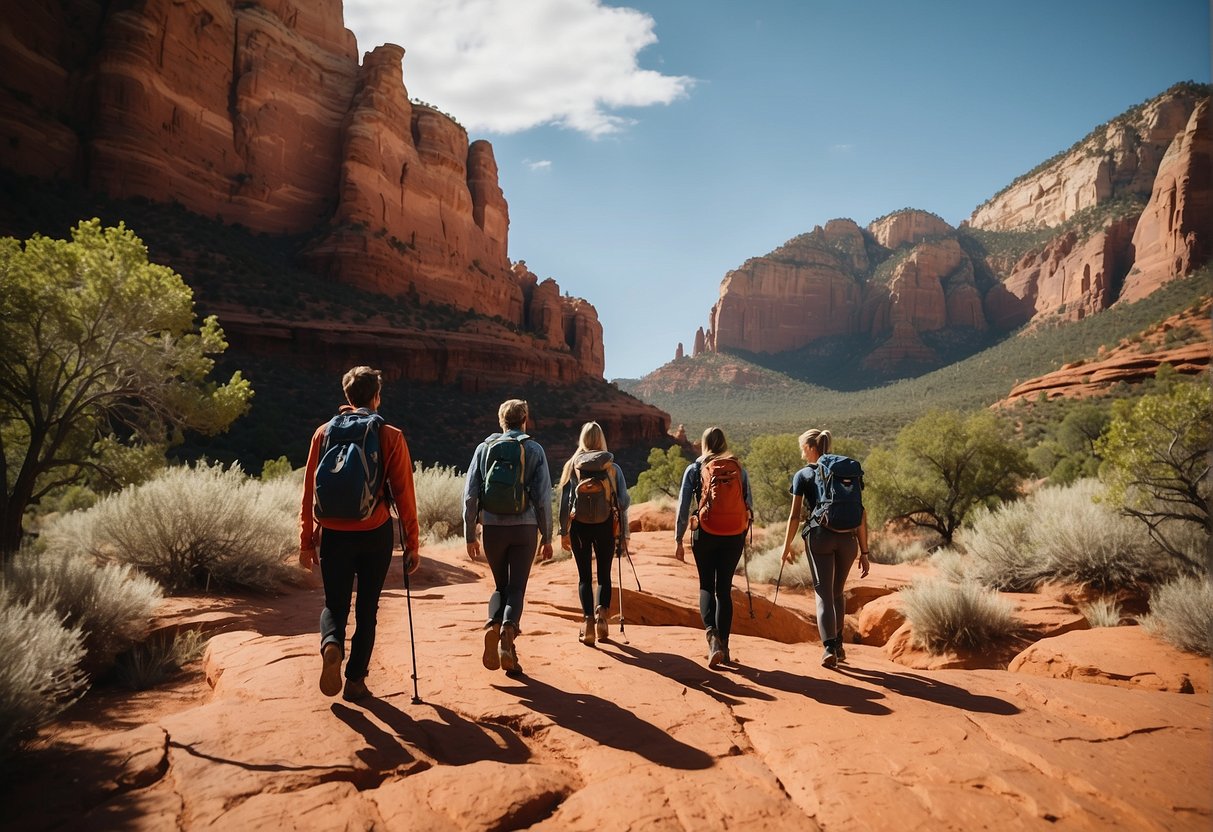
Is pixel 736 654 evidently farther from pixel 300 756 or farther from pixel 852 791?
pixel 300 756

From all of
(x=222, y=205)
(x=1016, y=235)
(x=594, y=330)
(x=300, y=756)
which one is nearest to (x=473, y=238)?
(x=594, y=330)

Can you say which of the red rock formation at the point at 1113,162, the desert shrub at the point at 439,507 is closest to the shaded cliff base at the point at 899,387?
the red rock formation at the point at 1113,162

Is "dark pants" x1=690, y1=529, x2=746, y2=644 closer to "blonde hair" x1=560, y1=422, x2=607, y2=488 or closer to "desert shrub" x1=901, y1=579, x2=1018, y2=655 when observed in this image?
"blonde hair" x1=560, y1=422, x2=607, y2=488

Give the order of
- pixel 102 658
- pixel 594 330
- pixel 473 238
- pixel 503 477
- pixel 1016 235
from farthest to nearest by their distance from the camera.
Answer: pixel 1016 235
pixel 594 330
pixel 473 238
pixel 102 658
pixel 503 477

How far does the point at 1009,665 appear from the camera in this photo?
5977mm

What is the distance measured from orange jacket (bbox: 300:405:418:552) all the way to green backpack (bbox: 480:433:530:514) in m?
0.63

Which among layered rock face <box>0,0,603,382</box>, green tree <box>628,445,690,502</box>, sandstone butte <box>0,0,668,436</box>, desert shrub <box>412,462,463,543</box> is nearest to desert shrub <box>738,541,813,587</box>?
desert shrub <box>412,462,463,543</box>

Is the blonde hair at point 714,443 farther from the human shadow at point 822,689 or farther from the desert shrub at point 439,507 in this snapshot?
the desert shrub at point 439,507

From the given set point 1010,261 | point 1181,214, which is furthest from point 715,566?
point 1010,261

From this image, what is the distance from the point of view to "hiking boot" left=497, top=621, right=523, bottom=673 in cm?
410

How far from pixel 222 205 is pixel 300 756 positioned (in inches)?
2236

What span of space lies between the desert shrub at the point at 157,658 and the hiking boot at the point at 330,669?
7.75 ft

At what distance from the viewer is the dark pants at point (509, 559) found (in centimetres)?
436

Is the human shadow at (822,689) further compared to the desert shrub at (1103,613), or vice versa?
the desert shrub at (1103,613)
